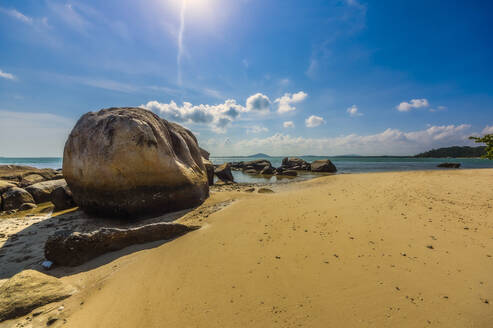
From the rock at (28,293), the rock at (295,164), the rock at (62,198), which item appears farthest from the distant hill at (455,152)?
the rock at (62,198)

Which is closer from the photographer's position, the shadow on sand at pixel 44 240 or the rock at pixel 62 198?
the shadow on sand at pixel 44 240

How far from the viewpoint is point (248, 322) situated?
7.23 feet

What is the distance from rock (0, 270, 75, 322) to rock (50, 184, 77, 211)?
694cm

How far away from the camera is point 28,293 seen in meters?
2.59

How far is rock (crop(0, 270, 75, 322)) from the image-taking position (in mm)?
2400

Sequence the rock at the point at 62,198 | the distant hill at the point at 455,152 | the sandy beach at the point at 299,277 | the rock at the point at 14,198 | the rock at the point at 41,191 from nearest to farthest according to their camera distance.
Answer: the sandy beach at the point at 299,277
the rock at the point at 62,198
the rock at the point at 14,198
the rock at the point at 41,191
the distant hill at the point at 455,152

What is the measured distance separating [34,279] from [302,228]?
5263 millimetres

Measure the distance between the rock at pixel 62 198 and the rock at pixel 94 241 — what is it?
561 cm

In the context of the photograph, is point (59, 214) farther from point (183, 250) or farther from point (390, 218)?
point (390, 218)

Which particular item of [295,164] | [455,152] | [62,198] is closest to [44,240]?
[62,198]

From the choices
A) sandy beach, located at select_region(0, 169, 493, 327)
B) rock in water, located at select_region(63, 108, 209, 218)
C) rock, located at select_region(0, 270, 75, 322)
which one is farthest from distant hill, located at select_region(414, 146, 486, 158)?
rock, located at select_region(0, 270, 75, 322)

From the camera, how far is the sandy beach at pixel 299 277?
89.6 inches

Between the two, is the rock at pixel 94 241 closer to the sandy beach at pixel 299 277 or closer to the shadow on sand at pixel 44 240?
the shadow on sand at pixel 44 240

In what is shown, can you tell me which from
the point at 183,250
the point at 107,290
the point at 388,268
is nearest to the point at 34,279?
→ the point at 107,290
